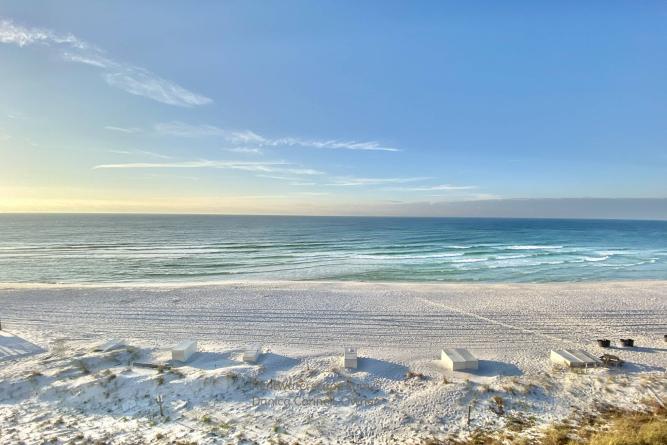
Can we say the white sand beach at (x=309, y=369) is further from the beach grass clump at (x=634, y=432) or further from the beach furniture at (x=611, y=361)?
the beach grass clump at (x=634, y=432)

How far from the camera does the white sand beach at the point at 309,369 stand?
6.96 meters

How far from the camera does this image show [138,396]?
25.9 ft

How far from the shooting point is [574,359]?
9523 mm

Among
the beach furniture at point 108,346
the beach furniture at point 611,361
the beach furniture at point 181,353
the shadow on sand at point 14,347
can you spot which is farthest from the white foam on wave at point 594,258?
the shadow on sand at point 14,347

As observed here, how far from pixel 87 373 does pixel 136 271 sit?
2147 cm

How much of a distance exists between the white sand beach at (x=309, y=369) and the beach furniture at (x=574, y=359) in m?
0.28

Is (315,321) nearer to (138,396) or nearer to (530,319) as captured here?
(138,396)

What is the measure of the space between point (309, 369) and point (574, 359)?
7.47 metres

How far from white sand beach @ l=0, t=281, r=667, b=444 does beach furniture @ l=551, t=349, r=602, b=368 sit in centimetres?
28

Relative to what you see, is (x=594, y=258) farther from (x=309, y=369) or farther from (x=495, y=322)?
(x=309, y=369)

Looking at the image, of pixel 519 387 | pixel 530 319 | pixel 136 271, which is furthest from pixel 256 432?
pixel 136 271

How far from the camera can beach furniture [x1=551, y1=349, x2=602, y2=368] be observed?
9375mm

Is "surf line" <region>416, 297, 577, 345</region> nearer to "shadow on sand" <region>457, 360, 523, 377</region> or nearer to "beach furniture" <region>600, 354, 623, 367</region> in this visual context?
"beach furniture" <region>600, 354, 623, 367</region>

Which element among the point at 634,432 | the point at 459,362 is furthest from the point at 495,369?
the point at 634,432
